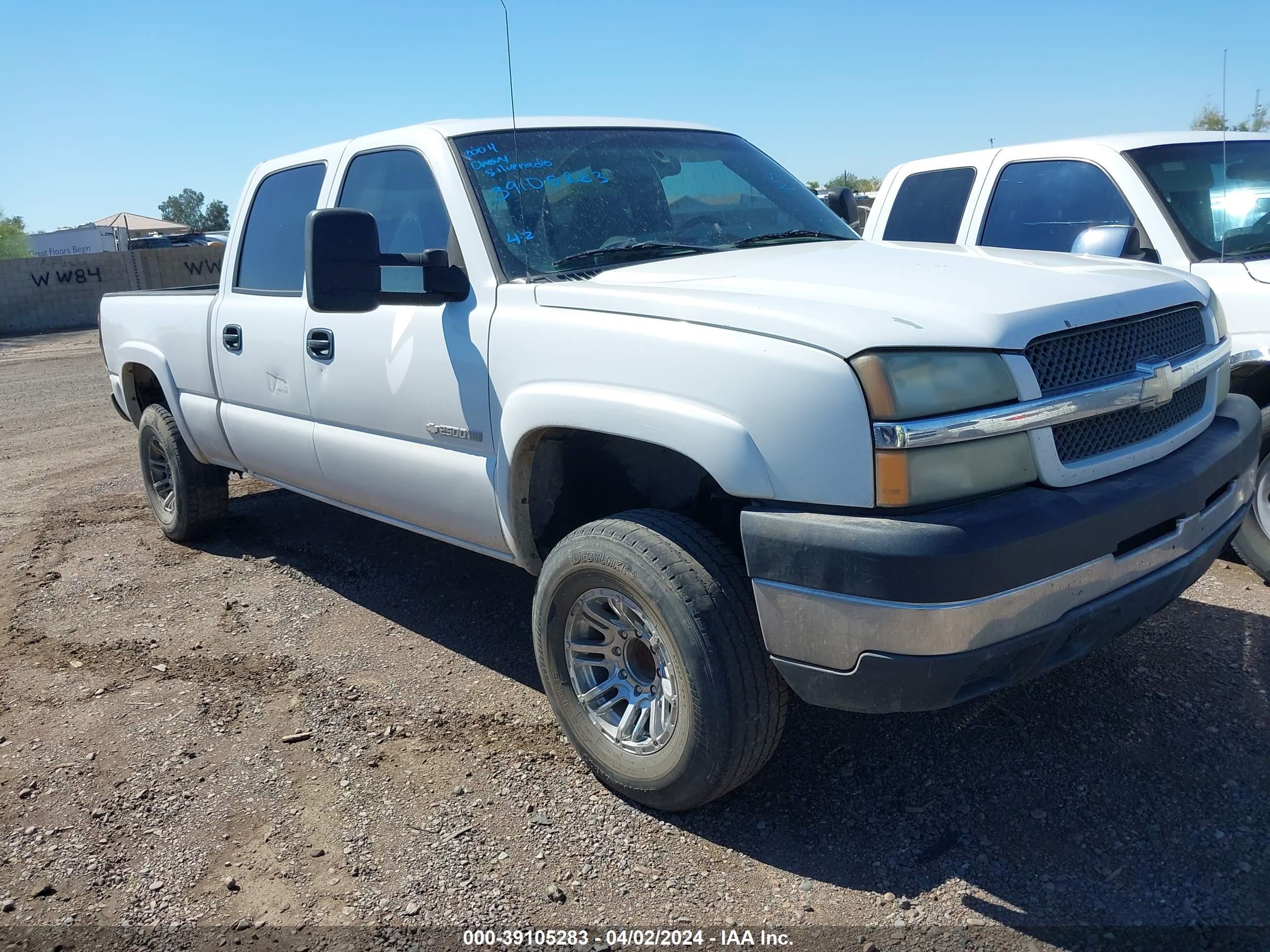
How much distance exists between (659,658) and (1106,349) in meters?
1.42

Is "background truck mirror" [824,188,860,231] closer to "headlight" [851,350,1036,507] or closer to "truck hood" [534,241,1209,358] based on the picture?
"truck hood" [534,241,1209,358]

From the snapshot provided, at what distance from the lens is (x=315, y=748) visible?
11.3ft

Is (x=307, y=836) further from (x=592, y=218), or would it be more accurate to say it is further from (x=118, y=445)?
(x=118, y=445)

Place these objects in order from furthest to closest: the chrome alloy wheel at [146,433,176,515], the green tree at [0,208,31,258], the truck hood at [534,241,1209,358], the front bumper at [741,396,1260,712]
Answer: the green tree at [0,208,31,258], the chrome alloy wheel at [146,433,176,515], the truck hood at [534,241,1209,358], the front bumper at [741,396,1260,712]

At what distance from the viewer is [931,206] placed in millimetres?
5582

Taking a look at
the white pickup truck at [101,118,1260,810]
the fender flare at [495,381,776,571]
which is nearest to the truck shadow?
the white pickup truck at [101,118,1260,810]

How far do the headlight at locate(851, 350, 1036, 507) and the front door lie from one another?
140 cm

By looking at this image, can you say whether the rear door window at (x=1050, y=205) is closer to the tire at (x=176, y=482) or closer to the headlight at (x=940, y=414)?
the headlight at (x=940, y=414)

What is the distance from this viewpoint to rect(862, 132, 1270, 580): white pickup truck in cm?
424

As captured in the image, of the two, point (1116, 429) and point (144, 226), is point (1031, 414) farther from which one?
point (144, 226)

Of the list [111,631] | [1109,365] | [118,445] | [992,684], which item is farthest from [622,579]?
[118,445]

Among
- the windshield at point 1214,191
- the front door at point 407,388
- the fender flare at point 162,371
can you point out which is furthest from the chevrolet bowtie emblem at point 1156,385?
the fender flare at point 162,371

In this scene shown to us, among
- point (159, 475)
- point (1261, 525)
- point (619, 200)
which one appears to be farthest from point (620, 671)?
point (159, 475)

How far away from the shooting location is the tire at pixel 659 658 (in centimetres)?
259
